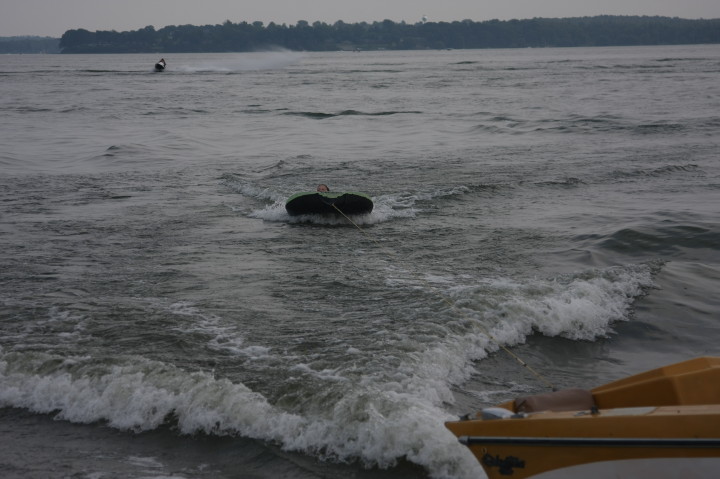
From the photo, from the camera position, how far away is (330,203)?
15.2 meters

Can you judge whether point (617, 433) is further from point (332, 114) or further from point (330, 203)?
point (332, 114)

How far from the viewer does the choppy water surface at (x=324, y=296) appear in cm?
677

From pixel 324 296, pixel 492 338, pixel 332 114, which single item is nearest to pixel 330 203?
pixel 324 296

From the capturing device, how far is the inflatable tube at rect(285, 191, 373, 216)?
1513 centimetres

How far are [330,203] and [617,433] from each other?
10816 millimetres

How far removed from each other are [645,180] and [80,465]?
54.7 ft

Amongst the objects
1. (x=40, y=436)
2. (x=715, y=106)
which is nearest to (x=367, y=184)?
(x=40, y=436)

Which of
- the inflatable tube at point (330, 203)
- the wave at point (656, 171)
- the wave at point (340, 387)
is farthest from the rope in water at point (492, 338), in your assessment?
the wave at point (656, 171)

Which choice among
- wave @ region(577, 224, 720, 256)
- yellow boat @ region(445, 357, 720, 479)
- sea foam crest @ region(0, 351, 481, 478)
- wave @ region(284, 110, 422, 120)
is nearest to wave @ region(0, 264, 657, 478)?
sea foam crest @ region(0, 351, 481, 478)

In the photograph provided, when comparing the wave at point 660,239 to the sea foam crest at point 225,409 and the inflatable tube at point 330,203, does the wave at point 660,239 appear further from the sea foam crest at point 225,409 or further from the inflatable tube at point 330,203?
the sea foam crest at point 225,409

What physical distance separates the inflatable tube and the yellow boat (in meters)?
9.84

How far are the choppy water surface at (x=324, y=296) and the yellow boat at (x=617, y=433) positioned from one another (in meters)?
0.94

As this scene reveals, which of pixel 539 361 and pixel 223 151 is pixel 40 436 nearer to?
pixel 539 361

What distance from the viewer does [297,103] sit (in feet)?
156
